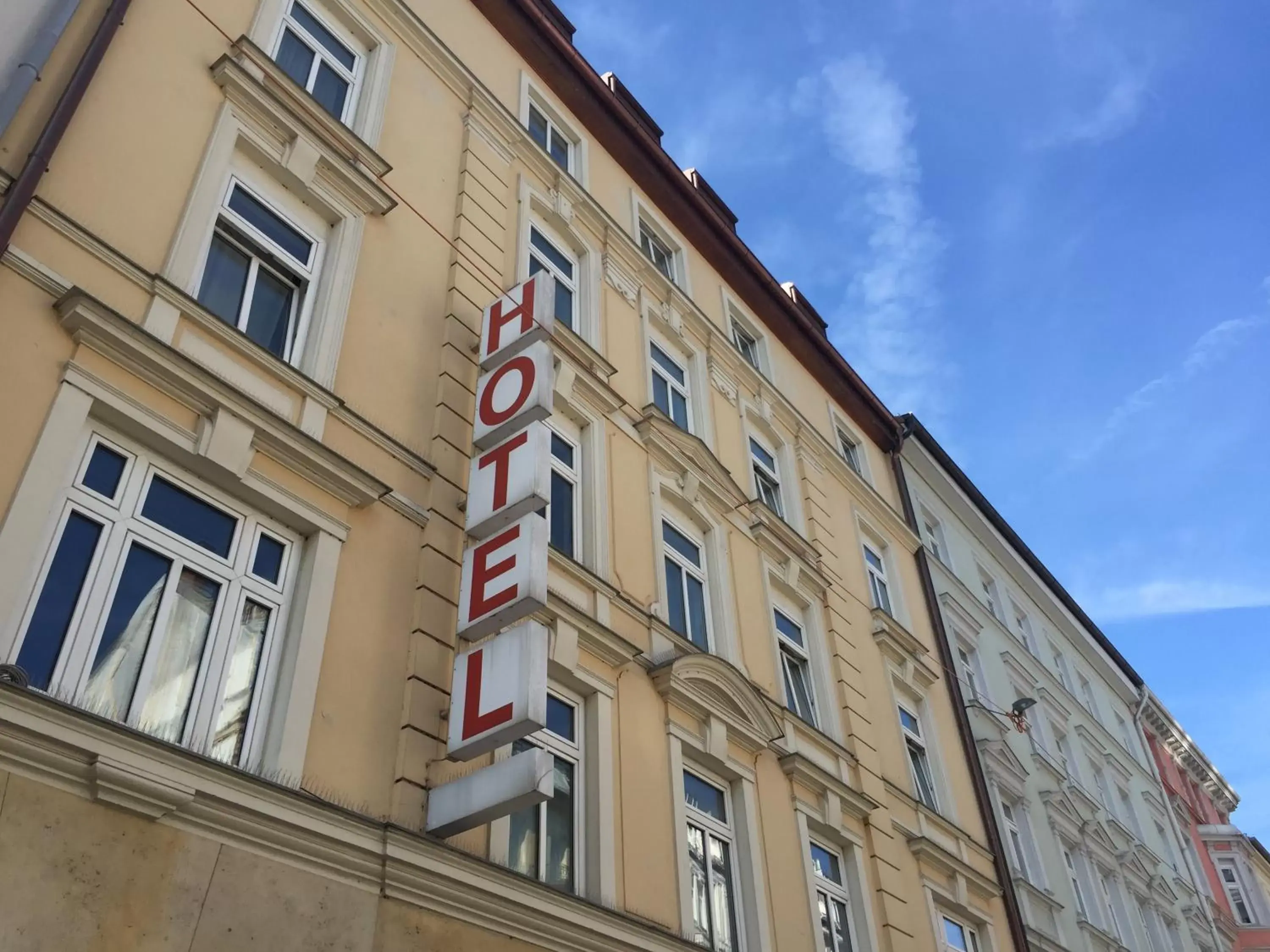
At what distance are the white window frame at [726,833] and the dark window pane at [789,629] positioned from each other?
346cm

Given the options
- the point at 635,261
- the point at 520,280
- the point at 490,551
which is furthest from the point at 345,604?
the point at 635,261

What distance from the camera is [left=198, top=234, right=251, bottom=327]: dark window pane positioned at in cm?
856

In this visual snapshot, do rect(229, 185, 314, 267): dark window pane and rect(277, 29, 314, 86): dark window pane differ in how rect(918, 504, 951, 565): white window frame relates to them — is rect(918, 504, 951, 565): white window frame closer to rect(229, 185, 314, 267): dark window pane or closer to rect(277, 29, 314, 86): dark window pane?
rect(277, 29, 314, 86): dark window pane

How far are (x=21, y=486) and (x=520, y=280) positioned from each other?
676cm

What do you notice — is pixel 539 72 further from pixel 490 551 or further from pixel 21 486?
pixel 21 486

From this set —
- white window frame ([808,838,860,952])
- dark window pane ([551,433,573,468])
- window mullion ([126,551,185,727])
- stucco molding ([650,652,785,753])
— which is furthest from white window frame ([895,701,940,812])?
window mullion ([126,551,185,727])

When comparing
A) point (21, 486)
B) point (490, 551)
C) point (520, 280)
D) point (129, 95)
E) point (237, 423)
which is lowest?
point (21, 486)

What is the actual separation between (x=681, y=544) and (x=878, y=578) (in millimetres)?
6781

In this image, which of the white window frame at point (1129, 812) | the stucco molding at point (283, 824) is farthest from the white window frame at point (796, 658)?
the white window frame at point (1129, 812)

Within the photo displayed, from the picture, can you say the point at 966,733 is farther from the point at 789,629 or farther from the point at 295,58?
the point at 295,58

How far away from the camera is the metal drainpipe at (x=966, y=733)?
15.6 metres

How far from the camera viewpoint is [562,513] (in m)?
11.2

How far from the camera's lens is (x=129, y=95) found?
8.62 m

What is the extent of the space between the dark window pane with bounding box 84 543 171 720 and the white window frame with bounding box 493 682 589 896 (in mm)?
2799
